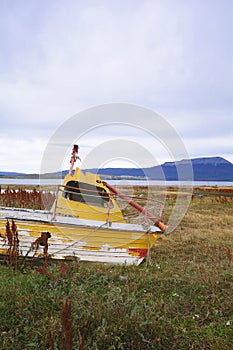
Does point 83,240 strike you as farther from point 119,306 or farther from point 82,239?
point 119,306

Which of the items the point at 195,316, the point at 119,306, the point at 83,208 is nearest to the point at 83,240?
the point at 83,208

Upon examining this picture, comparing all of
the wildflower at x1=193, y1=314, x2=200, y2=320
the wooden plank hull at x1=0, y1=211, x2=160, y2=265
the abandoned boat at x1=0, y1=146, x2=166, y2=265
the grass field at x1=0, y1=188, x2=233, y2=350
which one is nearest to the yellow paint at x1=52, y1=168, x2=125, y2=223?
the abandoned boat at x1=0, y1=146, x2=166, y2=265

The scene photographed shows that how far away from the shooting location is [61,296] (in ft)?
12.7

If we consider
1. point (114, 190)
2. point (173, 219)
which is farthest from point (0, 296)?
point (173, 219)

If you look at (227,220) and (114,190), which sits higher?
(114,190)

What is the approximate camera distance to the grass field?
10.1ft

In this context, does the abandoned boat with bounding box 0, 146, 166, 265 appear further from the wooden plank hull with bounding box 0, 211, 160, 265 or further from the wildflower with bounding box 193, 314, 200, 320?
the wildflower with bounding box 193, 314, 200, 320

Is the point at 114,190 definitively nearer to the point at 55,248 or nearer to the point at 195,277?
the point at 55,248

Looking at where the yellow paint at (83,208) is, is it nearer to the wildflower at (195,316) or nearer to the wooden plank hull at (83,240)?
the wooden plank hull at (83,240)

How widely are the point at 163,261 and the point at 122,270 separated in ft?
4.04

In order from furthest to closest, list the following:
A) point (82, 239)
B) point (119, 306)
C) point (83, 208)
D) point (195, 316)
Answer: point (83, 208)
point (82, 239)
point (195, 316)
point (119, 306)

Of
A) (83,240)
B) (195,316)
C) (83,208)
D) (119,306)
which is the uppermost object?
(83,208)

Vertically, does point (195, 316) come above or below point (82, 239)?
below

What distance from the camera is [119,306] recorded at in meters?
3.46
